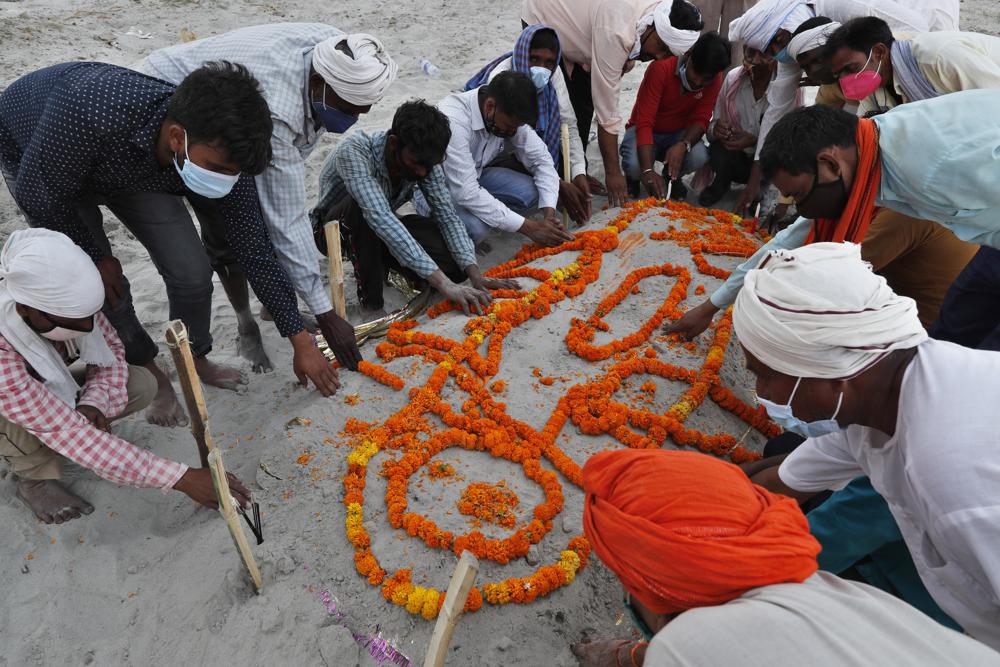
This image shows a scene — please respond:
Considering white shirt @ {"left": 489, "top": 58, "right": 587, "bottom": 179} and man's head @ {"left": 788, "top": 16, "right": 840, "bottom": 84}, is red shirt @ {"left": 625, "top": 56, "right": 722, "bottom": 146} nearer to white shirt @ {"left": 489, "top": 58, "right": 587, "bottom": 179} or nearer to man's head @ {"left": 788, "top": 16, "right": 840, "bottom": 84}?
white shirt @ {"left": 489, "top": 58, "right": 587, "bottom": 179}

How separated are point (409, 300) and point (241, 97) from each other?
225cm

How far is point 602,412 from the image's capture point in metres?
3.17

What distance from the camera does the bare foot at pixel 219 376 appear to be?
3688 millimetres

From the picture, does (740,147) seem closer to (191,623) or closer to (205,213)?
(205,213)

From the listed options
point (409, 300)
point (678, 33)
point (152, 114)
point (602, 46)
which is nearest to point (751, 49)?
point (678, 33)

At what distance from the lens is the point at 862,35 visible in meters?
3.42

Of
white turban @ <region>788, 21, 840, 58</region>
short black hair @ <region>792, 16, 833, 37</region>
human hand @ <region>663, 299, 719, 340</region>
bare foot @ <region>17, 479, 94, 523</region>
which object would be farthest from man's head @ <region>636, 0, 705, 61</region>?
bare foot @ <region>17, 479, 94, 523</region>

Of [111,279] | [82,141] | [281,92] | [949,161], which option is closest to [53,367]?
[111,279]

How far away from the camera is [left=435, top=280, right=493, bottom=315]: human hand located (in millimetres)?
3764

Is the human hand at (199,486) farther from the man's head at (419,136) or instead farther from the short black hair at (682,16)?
the short black hair at (682,16)

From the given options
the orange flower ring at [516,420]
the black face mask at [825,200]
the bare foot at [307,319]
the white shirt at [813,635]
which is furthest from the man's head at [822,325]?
the bare foot at [307,319]

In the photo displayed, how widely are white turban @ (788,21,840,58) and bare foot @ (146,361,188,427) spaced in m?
4.41

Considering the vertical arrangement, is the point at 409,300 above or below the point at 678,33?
below

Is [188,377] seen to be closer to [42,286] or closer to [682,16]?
[42,286]
